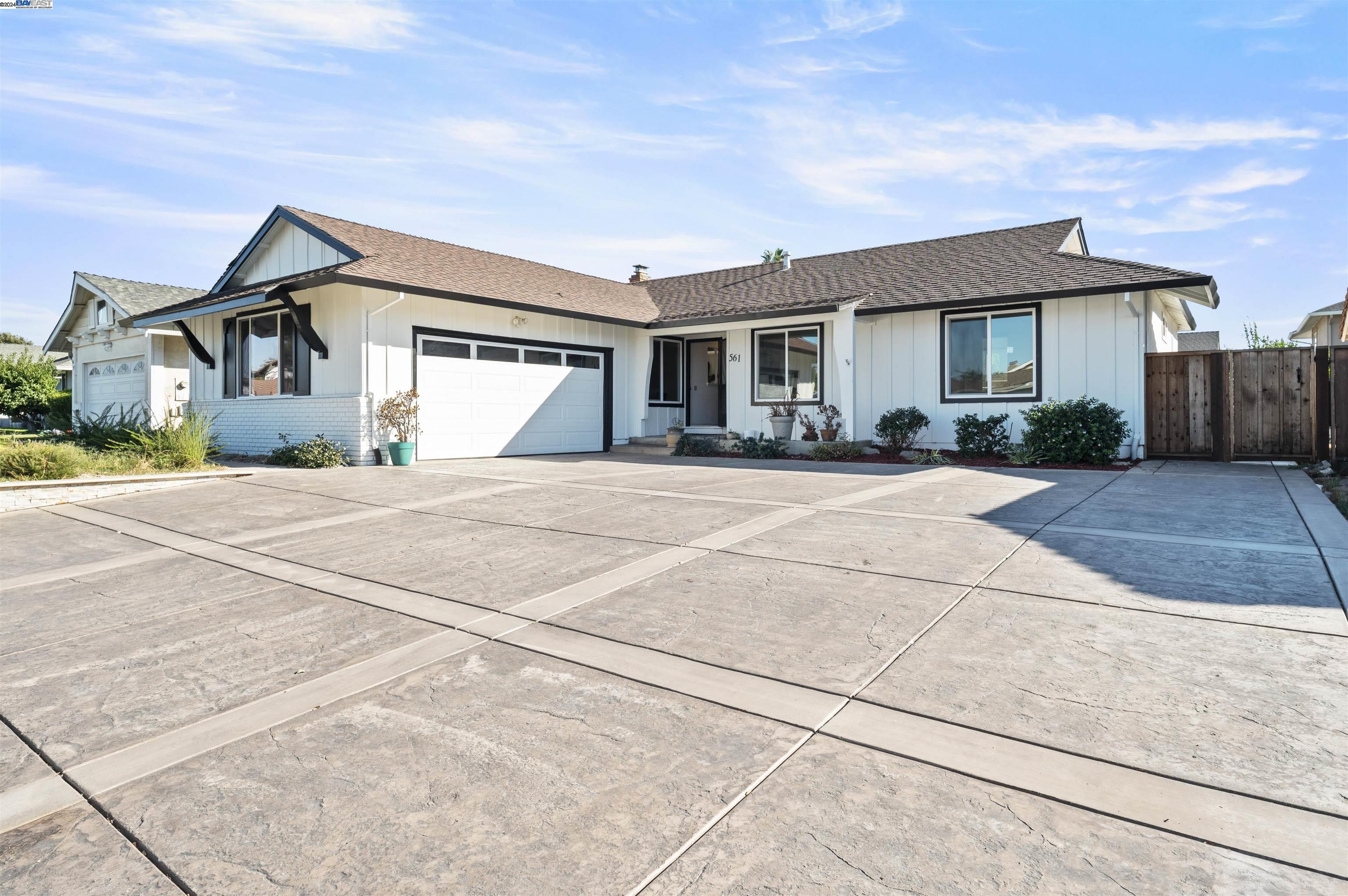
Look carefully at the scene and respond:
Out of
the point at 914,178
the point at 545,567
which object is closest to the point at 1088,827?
the point at 545,567

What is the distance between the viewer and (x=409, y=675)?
10.2ft

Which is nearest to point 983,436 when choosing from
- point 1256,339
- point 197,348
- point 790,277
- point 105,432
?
point 790,277

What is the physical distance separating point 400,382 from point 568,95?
5907 mm

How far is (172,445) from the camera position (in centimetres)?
1099

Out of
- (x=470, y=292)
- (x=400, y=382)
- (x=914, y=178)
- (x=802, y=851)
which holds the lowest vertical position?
(x=802, y=851)

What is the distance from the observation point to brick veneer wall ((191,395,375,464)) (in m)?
12.4

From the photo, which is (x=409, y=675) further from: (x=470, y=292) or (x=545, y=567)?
(x=470, y=292)

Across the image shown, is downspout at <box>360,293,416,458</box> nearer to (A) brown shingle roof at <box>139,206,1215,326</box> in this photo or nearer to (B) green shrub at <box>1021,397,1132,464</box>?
(A) brown shingle roof at <box>139,206,1215,326</box>

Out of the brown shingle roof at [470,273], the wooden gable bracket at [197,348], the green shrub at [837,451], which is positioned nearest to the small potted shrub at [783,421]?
the green shrub at [837,451]

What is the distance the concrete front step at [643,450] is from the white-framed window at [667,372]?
1.46 metres

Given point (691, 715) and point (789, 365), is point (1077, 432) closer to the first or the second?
point (789, 365)

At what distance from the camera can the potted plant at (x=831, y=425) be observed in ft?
46.1

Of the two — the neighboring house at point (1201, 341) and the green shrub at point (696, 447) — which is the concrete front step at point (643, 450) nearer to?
the green shrub at point (696, 447)

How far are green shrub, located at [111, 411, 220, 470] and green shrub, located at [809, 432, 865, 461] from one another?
35.0 feet
